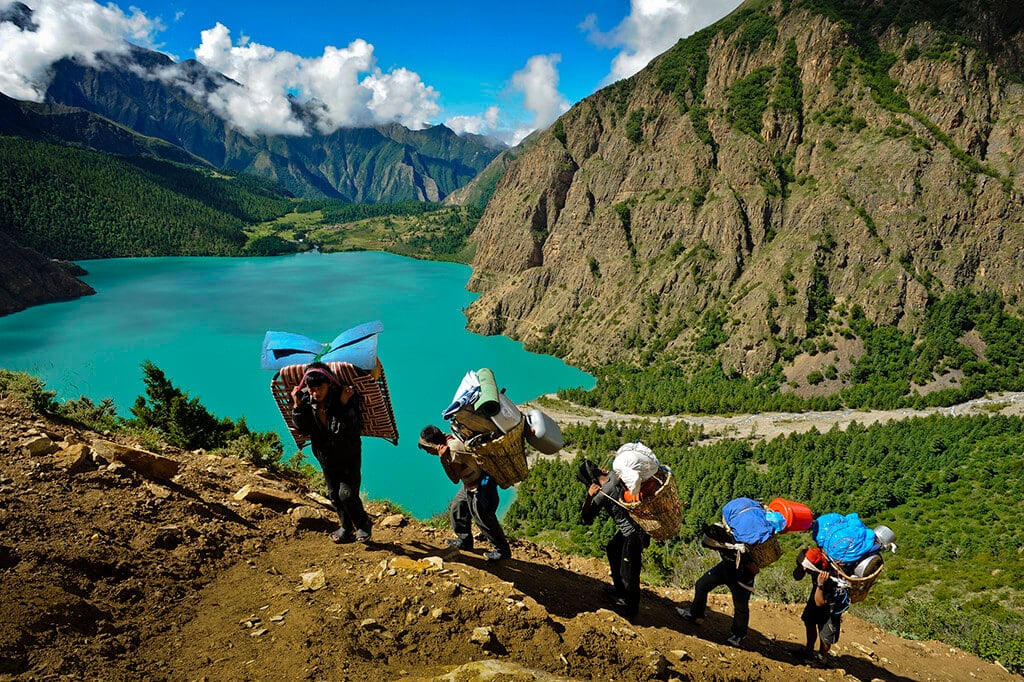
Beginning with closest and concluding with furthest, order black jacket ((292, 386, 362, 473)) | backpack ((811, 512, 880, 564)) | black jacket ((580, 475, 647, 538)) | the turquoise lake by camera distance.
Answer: black jacket ((292, 386, 362, 473)), black jacket ((580, 475, 647, 538)), backpack ((811, 512, 880, 564)), the turquoise lake

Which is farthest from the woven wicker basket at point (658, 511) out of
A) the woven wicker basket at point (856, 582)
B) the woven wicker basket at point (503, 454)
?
the woven wicker basket at point (856, 582)

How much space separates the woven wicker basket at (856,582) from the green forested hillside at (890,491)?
7.07 m

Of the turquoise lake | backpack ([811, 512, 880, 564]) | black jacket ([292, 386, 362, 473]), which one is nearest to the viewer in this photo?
black jacket ([292, 386, 362, 473])

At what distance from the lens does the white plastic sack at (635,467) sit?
593 cm

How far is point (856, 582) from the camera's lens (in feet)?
21.2

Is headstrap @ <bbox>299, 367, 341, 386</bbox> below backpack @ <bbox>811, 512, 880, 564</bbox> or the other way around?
the other way around

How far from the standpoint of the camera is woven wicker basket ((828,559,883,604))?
21.1 feet

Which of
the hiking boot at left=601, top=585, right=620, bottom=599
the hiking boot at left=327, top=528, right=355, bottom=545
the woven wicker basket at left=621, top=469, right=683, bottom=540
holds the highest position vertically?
the woven wicker basket at left=621, top=469, right=683, bottom=540

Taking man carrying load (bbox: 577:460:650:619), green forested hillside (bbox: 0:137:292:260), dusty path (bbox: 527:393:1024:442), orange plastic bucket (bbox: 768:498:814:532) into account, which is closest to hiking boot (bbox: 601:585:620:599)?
man carrying load (bbox: 577:460:650:619)

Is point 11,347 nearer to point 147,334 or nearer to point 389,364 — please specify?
point 147,334

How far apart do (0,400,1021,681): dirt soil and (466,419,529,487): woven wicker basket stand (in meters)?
1.18

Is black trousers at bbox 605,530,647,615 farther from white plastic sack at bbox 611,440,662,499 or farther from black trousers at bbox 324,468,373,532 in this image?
black trousers at bbox 324,468,373,532

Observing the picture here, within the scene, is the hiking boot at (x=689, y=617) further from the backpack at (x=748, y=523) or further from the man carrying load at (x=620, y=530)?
the backpack at (x=748, y=523)

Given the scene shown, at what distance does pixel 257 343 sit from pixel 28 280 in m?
55.8
